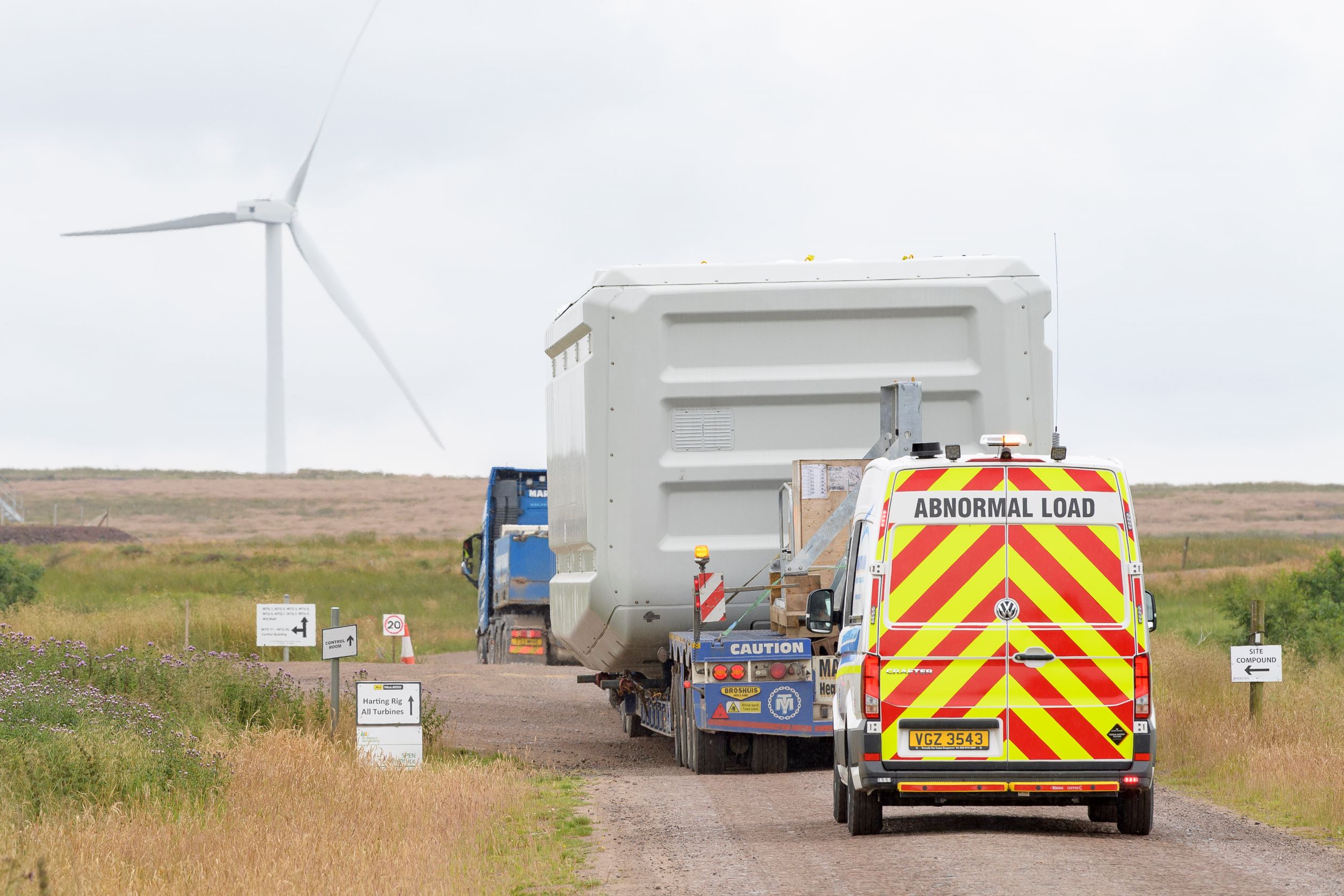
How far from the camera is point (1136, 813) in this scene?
10.5 m

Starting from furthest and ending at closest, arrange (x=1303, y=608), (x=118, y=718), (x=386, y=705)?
(x=1303, y=608) → (x=386, y=705) → (x=118, y=718)

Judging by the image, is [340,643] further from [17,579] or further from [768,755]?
[17,579]

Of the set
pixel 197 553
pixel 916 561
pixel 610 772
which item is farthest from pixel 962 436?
pixel 197 553

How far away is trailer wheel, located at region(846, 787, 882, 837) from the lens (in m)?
10.5

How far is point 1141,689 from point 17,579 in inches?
1374

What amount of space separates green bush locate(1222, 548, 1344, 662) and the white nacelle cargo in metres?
12.6

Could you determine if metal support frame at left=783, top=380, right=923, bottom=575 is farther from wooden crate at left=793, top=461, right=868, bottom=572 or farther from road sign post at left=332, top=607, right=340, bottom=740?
road sign post at left=332, top=607, right=340, bottom=740

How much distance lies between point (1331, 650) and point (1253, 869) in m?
17.6

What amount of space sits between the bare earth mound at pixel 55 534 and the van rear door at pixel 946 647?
66.3 m

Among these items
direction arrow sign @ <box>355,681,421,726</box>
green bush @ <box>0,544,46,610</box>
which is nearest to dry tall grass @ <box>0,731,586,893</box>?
direction arrow sign @ <box>355,681,421,726</box>

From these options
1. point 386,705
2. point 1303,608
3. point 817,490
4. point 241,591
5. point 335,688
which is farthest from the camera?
point 241,591

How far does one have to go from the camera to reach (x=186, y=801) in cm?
1109

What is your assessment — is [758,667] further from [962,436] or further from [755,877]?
[755,877]

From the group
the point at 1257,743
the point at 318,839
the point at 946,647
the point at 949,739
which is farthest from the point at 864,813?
the point at 1257,743
